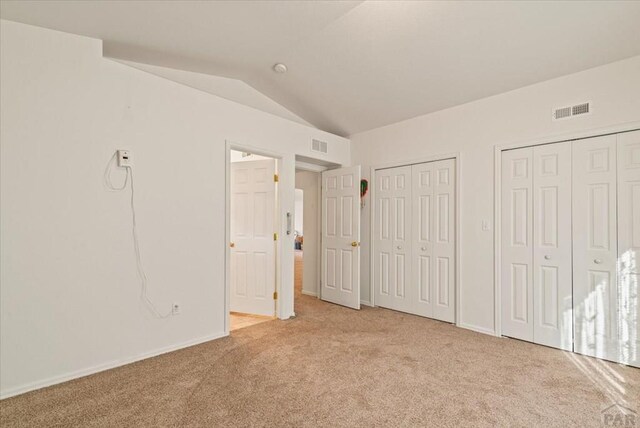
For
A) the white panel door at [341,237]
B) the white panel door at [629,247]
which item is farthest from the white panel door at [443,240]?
the white panel door at [629,247]

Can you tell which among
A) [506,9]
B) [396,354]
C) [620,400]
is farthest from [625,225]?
[396,354]

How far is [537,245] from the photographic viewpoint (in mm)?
3111

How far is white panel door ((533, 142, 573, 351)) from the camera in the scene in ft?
9.62

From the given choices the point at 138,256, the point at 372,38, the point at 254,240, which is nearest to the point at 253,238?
the point at 254,240

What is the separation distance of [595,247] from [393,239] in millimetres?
2114

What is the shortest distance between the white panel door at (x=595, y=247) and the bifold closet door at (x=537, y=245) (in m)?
0.07

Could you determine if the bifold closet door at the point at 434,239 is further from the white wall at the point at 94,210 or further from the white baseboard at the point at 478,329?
the white wall at the point at 94,210

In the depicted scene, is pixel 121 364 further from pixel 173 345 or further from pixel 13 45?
pixel 13 45

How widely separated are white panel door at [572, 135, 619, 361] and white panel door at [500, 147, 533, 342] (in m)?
0.37

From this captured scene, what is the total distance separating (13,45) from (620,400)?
195 inches

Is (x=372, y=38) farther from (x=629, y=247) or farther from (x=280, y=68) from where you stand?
(x=629, y=247)

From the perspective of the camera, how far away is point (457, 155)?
3648 millimetres

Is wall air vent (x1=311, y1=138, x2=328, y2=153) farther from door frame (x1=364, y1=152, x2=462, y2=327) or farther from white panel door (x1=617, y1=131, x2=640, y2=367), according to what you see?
white panel door (x1=617, y1=131, x2=640, y2=367)

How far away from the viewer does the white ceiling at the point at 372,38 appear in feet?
7.62
